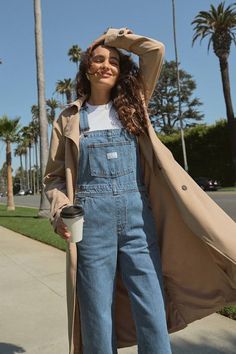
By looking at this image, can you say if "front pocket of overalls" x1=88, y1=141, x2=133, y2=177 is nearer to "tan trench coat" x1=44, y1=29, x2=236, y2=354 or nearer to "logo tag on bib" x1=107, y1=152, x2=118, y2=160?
"logo tag on bib" x1=107, y1=152, x2=118, y2=160

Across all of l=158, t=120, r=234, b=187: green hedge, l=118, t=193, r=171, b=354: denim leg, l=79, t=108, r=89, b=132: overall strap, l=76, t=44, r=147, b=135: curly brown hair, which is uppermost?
l=158, t=120, r=234, b=187: green hedge

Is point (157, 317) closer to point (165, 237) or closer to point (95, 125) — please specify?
point (165, 237)

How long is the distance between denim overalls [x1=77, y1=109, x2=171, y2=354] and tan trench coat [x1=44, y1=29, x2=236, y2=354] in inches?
3.4

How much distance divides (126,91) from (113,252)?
2.83 ft

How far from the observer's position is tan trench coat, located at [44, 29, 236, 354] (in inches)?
87.0

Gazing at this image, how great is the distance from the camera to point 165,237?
2326 mm

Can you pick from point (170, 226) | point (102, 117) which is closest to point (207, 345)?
point (170, 226)

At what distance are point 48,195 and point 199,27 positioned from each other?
112 ft

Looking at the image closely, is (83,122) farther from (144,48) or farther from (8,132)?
(8,132)

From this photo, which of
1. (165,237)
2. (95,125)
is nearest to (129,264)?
(165,237)

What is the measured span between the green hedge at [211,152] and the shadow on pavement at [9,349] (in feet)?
99.7

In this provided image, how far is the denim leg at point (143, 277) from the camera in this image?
2.13m

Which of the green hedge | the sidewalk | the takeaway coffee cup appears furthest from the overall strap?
the green hedge

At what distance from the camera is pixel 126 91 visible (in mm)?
2434
